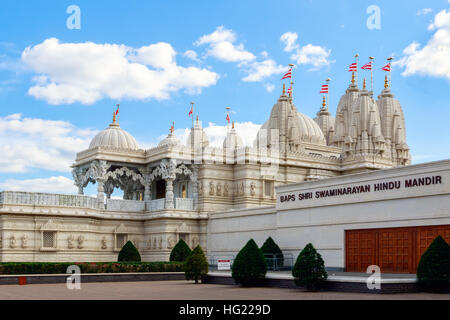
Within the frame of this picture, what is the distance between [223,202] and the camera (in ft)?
146

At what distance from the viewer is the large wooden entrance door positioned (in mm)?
26609

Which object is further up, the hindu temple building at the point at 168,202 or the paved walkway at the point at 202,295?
the hindu temple building at the point at 168,202

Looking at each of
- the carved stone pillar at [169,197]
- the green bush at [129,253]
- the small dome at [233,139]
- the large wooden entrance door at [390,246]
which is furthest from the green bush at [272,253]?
the small dome at [233,139]

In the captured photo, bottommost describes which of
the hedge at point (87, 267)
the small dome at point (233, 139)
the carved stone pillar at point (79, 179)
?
the hedge at point (87, 267)

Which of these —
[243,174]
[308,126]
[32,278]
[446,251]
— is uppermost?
[308,126]

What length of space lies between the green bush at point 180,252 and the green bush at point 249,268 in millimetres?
12258

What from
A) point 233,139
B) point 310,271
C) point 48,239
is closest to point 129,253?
point 48,239

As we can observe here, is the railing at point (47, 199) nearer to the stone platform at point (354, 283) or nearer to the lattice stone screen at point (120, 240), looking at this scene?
the lattice stone screen at point (120, 240)

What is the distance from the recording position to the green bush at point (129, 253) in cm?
3988

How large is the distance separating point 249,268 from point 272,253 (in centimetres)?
682

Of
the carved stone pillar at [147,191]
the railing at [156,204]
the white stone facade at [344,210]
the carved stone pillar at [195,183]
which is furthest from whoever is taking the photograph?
the carved stone pillar at [147,191]
